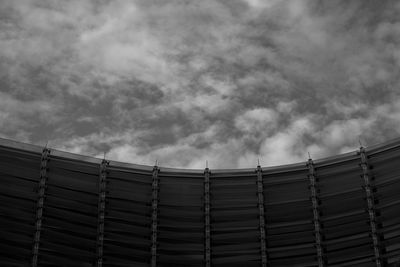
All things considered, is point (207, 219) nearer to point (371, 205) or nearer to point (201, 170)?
point (201, 170)

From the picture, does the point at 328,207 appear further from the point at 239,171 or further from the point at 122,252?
the point at 122,252

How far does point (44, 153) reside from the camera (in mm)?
56188

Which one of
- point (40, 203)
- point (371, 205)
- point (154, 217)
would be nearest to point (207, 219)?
point (154, 217)

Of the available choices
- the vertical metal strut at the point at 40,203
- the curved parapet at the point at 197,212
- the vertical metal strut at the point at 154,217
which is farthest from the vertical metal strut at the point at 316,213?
the vertical metal strut at the point at 40,203

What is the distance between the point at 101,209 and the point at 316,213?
1661 centimetres

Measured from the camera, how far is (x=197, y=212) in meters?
58.0

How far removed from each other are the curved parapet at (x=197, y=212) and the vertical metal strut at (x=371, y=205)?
0.25 ft

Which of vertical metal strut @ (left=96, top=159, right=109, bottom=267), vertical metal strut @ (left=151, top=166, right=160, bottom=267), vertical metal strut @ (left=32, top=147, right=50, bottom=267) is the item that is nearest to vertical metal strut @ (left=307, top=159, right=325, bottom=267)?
vertical metal strut @ (left=151, top=166, right=160, bottom=267)

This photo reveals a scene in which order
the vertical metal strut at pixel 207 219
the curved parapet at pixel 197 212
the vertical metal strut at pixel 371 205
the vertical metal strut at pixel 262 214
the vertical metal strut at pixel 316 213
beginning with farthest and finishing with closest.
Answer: the vertical metal strut at pixel 207 219 < the vertical metal strut at pixel 262 214 < the vertical metal strut at pixel 316 213 < the curved parapet at pixel 197 212 < the vertical metal strut at pixel 371 205

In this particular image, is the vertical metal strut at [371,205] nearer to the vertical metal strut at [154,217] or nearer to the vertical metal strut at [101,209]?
the vertical metal strut at [154,217]

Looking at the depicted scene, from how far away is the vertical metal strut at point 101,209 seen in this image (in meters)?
55.3

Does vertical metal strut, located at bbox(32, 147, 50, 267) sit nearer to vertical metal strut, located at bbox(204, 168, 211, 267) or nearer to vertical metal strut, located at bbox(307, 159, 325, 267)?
vertical metal strut, located at bbox(204, 168, 211, 267)

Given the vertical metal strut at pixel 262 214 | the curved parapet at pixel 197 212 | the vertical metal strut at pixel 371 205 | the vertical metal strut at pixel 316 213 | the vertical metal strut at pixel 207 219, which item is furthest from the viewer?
the vertical metal strut at pixel 207 219

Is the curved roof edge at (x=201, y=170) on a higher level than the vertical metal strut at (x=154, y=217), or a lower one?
higher
